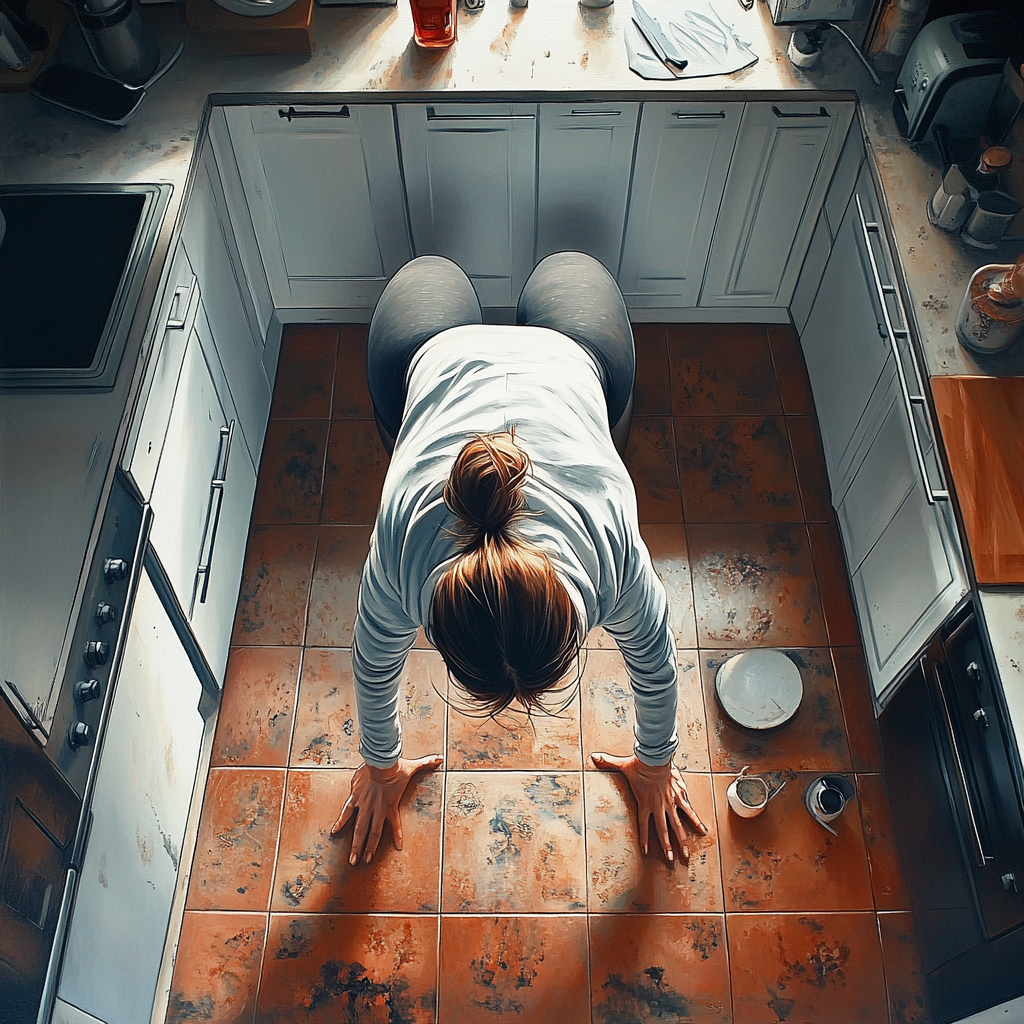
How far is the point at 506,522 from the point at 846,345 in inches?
55.5

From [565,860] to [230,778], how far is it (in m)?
0.77

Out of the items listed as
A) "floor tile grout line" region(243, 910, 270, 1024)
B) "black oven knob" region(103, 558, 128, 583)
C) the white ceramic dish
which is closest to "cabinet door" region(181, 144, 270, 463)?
"black oven knob" region(103, 558, 128, 583)

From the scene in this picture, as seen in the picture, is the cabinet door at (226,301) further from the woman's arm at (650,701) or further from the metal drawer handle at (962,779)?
the metal drawer handle at (962,779)

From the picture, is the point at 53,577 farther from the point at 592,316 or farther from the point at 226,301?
the point at 592,316

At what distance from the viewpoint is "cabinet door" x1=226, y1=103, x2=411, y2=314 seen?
6.46ft

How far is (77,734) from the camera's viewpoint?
1.22 m

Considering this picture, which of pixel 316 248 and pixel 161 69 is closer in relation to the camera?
pixel 161 69

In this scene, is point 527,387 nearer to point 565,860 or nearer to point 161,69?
point 565,860

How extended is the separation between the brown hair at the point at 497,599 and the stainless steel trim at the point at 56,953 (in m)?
0.67

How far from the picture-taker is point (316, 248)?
2277mm

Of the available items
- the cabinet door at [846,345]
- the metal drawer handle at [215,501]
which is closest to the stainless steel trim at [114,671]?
the metal drawer handle at [215,501]

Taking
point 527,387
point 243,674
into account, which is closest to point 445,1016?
point 243,674

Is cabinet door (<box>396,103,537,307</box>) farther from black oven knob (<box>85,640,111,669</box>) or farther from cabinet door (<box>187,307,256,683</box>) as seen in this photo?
black oven knob (<box>85,640,111,669</box>)

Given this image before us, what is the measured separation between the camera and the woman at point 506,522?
102 cm
